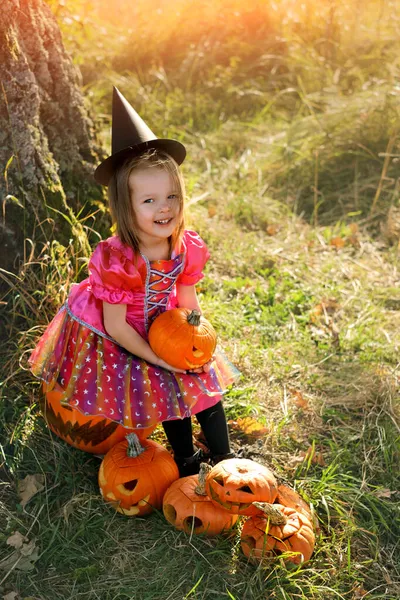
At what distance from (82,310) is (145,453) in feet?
2.29

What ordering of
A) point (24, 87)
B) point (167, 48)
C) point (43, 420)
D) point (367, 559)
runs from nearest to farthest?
point (367, 559) < point (43, 420) < point (24, 87) < point (167, 48)

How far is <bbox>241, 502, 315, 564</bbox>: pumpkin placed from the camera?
2498 mm

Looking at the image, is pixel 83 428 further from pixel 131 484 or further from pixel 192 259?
pixel 192 259

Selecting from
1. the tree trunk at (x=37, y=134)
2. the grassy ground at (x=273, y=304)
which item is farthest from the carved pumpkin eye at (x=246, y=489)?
the tree trunk at (x=37, y=134)

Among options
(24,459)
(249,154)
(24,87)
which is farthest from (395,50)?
(24,459)

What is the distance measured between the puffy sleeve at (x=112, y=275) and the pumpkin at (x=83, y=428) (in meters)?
0.49

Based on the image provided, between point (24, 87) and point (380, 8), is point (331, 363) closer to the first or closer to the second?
point (24, 87)

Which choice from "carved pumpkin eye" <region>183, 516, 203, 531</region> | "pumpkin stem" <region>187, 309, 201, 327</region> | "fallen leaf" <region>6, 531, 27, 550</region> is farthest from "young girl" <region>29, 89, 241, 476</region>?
"fallen leaf" <region>6, 531, 27, 550</region>

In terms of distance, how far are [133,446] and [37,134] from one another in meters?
1.79

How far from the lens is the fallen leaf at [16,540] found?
263 centimetres

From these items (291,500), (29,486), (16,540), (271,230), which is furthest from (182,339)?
(271,230)

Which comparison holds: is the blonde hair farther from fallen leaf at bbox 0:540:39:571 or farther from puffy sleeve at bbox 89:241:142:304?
fallen leaf at bbox 0:540:39:571

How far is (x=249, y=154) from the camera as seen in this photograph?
5.88 m

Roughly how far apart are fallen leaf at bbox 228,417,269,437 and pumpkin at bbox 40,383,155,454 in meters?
0.47
